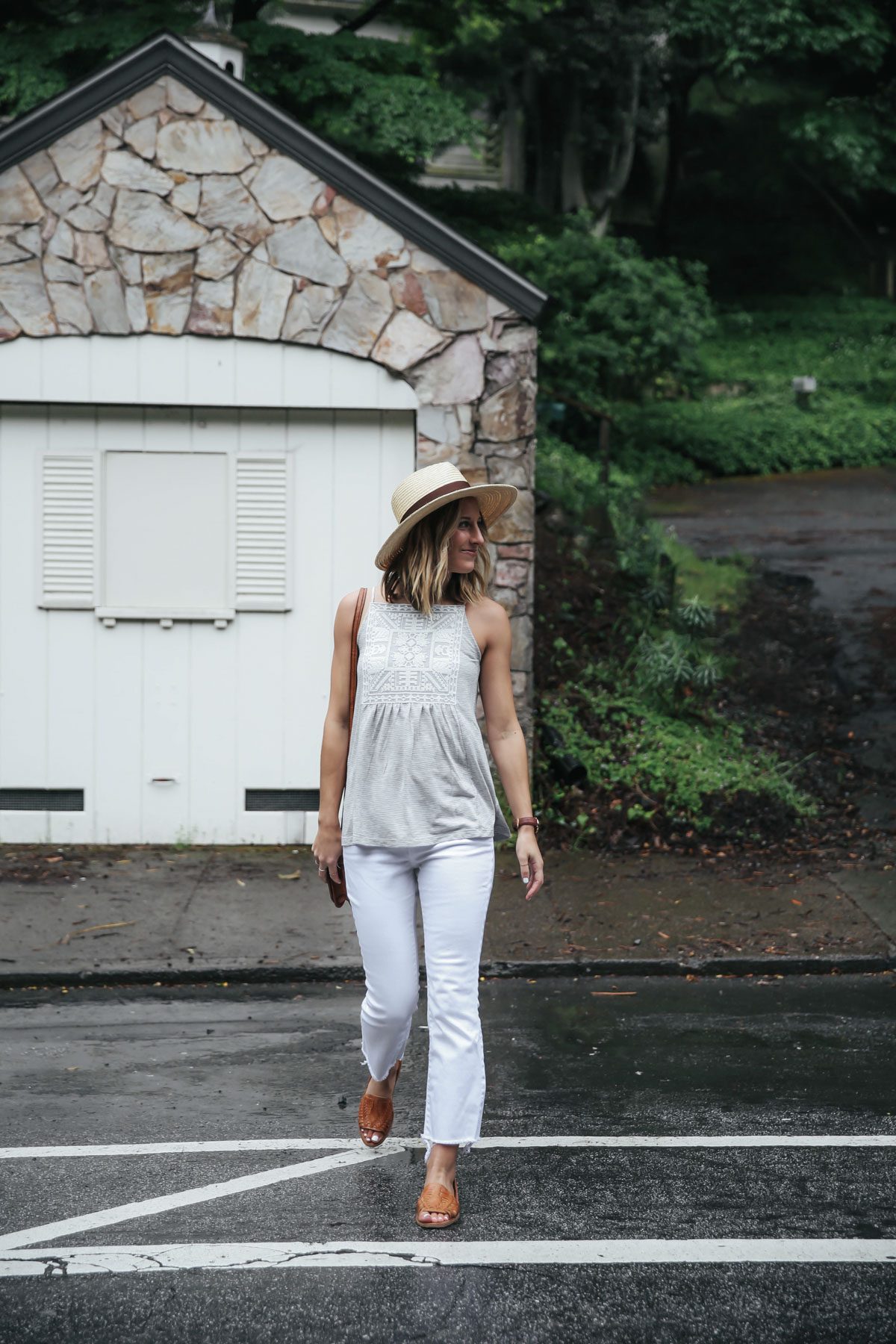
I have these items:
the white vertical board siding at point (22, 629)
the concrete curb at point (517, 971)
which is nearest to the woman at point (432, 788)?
the concrete curb at point (517, 971)

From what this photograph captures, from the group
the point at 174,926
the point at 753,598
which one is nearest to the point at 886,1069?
the point at 174,926

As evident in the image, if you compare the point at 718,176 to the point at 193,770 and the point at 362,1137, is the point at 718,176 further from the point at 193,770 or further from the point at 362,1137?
the point at 362,1137

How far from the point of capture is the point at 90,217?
8008mm

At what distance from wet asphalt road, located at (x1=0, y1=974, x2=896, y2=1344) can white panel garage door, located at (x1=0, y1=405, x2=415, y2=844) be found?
7.83ft

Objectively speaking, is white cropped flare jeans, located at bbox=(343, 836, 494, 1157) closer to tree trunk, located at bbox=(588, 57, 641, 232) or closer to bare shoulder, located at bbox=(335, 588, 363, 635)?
bare shoulder, located at bbox=(335, 588, 363, 635)

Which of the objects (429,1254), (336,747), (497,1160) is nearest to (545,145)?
(336,747)

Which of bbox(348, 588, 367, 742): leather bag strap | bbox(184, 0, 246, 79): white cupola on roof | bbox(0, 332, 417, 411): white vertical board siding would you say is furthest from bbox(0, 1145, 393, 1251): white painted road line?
bbox(184, 0, 246, 79): white cupola on roof

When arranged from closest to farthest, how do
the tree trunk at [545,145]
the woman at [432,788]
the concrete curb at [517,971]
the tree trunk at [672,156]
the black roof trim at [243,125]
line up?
1. the woman at [432,788]
2. the concrete curb at [517,971]
3. the black roof trim at [243,125]
4. the tree trunk at [545,145]
5. the tree trunk at [672,156]

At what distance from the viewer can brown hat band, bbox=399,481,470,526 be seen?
4.05 m

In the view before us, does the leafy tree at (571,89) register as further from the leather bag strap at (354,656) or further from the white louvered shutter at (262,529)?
the leather bag strap at (354,656)

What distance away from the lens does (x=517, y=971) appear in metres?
6.44

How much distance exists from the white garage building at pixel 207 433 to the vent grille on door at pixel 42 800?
18 mm

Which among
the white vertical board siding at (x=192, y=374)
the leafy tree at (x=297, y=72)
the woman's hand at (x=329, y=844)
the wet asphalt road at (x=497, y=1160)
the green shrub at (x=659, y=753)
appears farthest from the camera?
the leafy tree at (x=297, y=72)

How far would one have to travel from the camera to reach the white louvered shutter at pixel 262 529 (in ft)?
27.5
